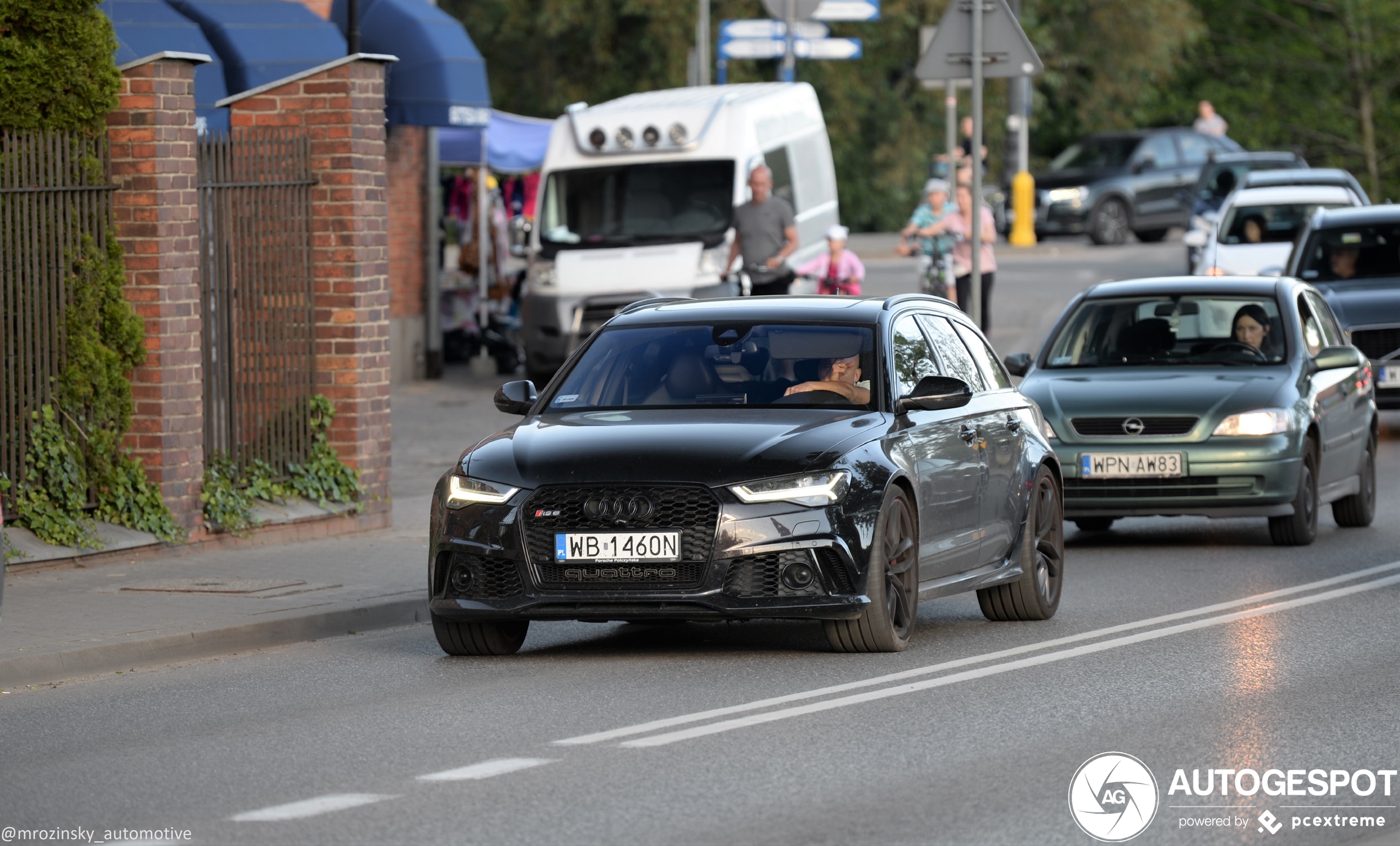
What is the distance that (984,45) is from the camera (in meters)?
18.2

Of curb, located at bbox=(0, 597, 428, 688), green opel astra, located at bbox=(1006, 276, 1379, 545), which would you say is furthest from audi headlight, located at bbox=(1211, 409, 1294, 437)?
curb, located at bbox=(0, 597, 428, 688)

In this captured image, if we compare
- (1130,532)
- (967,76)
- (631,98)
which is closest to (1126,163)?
(631,98)

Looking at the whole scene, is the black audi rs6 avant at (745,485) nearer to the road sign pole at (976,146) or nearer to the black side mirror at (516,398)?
the black side mirror at (516,398)

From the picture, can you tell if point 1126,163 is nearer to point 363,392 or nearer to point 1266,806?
point 363,392

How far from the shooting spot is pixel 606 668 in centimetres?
988

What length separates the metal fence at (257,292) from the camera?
14.0m

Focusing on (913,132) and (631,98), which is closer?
(631,98)

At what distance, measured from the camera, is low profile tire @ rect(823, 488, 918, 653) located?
9.74m

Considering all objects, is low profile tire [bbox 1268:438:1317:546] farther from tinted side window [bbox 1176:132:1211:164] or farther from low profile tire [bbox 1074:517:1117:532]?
tinted side window [bbox 1176:132:1211:164]

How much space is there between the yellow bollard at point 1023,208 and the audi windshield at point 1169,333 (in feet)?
96.1

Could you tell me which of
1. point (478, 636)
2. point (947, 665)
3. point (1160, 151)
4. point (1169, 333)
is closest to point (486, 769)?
point (478, 636)

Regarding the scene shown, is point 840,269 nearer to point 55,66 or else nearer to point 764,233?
point 764,233

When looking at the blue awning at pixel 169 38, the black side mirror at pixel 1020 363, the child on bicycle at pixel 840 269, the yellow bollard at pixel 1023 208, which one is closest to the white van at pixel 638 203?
the child on bicycle at pixel 840 269

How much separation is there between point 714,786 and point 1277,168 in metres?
31.3
